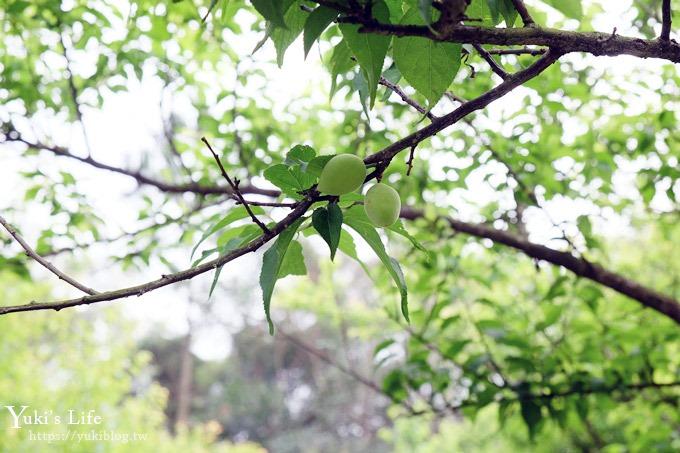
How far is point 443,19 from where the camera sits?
0.38 m

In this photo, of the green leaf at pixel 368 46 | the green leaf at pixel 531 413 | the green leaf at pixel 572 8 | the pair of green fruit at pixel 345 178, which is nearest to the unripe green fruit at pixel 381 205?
the pair of green fruit at pixel 345 178

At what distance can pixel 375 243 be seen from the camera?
534 millimetres

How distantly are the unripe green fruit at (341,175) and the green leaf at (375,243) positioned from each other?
0.07 metres

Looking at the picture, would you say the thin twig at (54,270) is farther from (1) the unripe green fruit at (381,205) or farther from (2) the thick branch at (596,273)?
(2) the thick branch at (596,273)

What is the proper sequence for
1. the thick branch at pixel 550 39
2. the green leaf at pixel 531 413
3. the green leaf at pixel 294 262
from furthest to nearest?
the green leaf at pixel 531 413 → the green leaf at pixel 294 262 → the thick branch at pixel 550 39

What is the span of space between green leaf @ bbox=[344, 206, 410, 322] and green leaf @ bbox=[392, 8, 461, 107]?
0.14 m

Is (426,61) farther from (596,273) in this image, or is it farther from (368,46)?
(596,273)

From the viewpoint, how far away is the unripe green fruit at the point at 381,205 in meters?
0.52

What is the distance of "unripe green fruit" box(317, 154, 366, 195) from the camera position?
0.47 m

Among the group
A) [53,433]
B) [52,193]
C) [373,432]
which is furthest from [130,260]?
[373,432]

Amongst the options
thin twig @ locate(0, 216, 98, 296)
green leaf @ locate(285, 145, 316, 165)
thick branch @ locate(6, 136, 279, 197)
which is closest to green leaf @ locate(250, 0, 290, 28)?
green leaf @ locate(285, 145, 316, 165)

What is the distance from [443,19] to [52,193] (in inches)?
61.2

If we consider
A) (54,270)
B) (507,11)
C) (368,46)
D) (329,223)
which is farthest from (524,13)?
(54,270)

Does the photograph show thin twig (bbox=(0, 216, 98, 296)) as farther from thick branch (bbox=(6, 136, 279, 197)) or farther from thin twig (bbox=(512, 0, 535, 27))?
thick branch (bbox=(6, 136, 279, 197))
